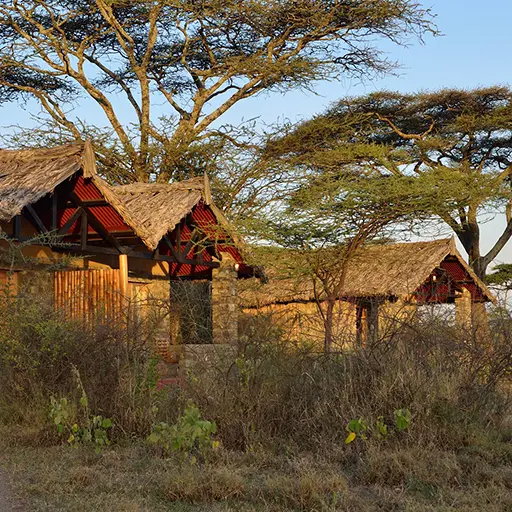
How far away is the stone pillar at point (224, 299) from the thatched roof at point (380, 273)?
10.3ft

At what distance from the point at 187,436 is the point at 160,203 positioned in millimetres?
7860

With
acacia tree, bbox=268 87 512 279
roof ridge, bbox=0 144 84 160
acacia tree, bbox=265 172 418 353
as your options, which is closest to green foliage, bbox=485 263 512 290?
acacia tree, bbox=268 87 512 279

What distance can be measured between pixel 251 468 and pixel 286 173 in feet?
50.0

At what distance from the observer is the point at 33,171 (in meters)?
12.0

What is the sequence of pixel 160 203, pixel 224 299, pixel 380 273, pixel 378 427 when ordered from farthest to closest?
1. pixel 380 273
2. pixel 224 299
3. pixel 160 203
4. pixel 378 427

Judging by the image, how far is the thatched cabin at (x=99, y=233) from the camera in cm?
1188

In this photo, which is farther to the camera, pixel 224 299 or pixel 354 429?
pixel 224 299

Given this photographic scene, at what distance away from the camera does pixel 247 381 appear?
747 centimetres

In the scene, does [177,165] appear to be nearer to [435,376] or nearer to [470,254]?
[470,254]

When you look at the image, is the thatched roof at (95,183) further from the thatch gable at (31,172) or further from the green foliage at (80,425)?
the green foliage at (80,425)

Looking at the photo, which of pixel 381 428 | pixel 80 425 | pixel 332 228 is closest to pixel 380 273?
pixel 332 228

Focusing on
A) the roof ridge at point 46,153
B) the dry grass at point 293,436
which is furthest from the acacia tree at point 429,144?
the dry grass at point 293,436

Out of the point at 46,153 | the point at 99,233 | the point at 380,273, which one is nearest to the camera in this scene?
the point at 46,153

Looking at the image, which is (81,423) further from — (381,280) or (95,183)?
(381,280)
